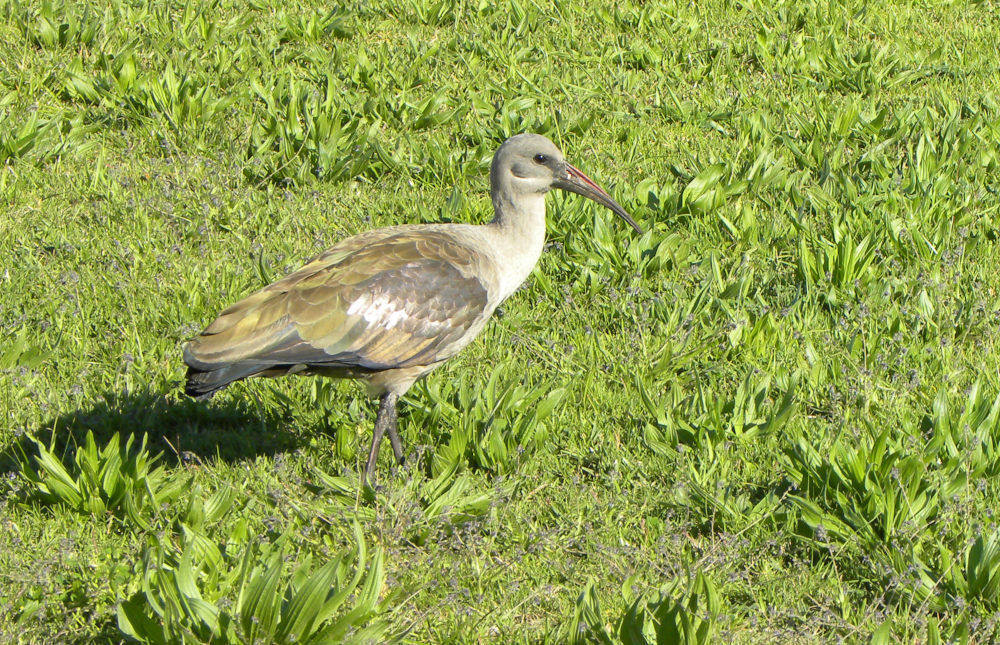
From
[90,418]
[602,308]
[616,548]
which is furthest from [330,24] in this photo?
[616,548]

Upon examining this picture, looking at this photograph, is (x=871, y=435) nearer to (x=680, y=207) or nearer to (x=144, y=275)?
(x=680, y=207)

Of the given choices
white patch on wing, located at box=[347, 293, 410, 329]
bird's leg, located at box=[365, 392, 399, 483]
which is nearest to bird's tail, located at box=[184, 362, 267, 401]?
white patch on wing, located at box=[347, 293, 410, 329]

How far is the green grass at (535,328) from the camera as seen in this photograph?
423 cm

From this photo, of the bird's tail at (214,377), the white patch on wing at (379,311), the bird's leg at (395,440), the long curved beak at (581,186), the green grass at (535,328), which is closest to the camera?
the green grass at (535,328)

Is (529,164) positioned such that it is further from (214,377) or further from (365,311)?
(214,377)

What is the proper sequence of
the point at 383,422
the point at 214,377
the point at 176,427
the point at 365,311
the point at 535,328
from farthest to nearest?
the point at 535,328, the point at 176,427, the point at 383,422, the point at 365,311, the point at 214,377

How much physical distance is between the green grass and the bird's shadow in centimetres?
2

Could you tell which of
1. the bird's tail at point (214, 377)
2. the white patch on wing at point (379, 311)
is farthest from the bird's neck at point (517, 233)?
the bird's tail at point (214, 377)

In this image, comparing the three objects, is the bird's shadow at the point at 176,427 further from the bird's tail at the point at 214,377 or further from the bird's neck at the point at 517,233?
the bird's neck at the point at 517,233

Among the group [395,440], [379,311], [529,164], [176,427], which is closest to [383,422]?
[395,440]

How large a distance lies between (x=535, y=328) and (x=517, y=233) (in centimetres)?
77

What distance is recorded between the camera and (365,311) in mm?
4918

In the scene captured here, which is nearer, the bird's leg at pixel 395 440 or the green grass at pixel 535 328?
the green grass at pixel 535 328

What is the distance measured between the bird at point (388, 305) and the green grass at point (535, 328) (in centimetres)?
40
